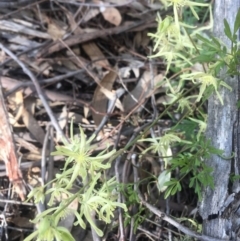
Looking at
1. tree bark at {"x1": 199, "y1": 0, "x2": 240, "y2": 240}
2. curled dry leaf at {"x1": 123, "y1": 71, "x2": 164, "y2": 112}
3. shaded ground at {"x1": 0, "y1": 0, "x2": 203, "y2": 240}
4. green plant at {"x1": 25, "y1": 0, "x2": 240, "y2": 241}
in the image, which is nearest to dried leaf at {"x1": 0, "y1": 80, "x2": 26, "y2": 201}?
shaded ground at {"x1": 0, "y1": 0, "x2": 203, "y2": 240}

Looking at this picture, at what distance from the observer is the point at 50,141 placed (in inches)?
74.5

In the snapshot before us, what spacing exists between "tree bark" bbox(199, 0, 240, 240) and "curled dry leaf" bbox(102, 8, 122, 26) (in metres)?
0.73

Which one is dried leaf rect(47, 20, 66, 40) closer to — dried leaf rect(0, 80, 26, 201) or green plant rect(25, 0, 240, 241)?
dried leaf rect(0, 80, 26, 201)

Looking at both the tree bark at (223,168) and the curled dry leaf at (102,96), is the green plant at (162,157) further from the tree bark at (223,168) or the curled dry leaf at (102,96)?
the curled dry leaf at (102,96)

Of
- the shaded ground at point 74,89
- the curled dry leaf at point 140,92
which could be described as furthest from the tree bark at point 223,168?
the curled dry leaf at point 140,92

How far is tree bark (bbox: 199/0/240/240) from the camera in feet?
4.53

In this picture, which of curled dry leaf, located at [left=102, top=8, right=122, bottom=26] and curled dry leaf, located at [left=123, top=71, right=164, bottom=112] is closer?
curled dry leaf, located at [left=123, top=71, right=164, bottom=112]

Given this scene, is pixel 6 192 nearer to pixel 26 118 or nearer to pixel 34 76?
pixel 26 118

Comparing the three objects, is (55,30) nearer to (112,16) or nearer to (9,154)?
(112,16)

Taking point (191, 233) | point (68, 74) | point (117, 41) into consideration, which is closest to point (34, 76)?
point (68, 74)

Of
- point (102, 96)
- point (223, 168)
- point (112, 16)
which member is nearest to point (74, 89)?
point (102, 96)

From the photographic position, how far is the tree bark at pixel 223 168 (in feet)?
4.53

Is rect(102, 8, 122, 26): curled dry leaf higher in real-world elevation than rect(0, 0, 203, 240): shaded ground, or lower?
higher

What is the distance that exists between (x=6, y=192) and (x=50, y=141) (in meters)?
0.26
